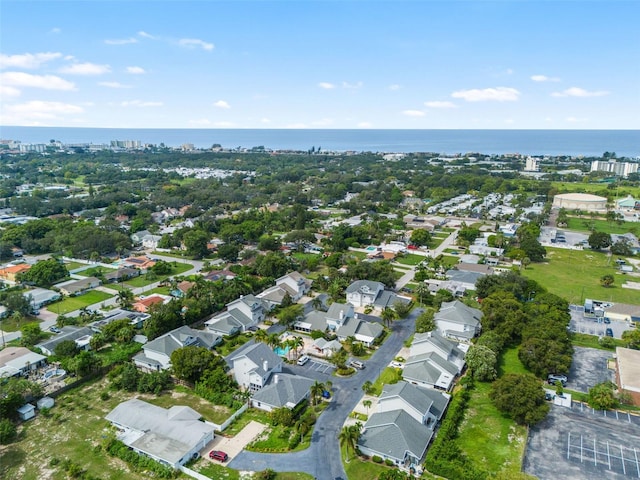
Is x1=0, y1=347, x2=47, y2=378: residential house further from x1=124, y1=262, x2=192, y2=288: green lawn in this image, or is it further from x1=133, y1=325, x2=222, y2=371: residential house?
x1=124, y1=262, x2=192, y2=288: green lawn

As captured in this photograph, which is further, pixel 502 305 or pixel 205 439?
pixel 502 305

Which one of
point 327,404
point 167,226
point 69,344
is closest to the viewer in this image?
point 327,404

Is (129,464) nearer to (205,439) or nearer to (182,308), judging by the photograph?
(205,439)

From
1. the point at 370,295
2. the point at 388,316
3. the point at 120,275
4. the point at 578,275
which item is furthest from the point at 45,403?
the point at 578,275

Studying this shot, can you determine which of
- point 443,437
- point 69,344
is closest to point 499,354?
point 443,437

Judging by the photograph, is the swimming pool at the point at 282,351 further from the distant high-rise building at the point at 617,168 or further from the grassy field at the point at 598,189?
the distant high-rise building at the point at 617,168

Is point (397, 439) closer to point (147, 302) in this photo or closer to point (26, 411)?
point (26, 411)
